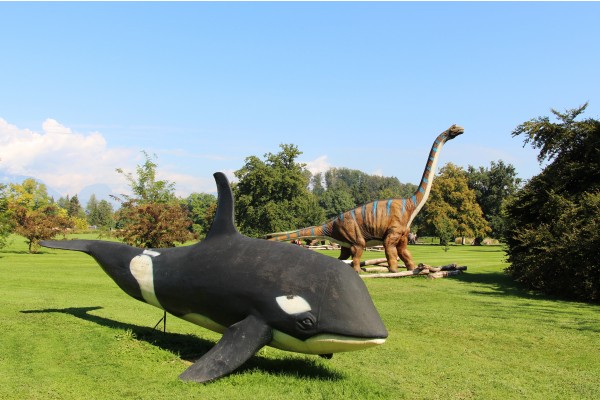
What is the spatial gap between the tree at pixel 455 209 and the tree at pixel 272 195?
21.8 meters

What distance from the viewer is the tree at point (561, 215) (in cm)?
1464

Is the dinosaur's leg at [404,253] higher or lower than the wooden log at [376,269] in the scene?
higher

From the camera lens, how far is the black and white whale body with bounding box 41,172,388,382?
5.84m

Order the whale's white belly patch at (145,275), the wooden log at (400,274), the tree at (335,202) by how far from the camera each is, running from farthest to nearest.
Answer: the tree at (335,202), the wooden log at (400,274), the whale's white belly patch at (145,275)

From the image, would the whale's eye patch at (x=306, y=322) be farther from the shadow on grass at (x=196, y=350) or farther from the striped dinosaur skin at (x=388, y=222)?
the striped dinosaur skin at (x=388, y=222)

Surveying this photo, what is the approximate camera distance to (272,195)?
128 feet

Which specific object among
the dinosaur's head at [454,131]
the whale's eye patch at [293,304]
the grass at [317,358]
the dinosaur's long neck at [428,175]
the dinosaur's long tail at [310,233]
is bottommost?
the grass at [317,358]

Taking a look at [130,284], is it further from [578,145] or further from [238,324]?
[578,145]

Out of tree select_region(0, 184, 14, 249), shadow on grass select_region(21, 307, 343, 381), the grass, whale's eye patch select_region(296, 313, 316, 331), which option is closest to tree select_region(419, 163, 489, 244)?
tree select_region(0, 184, 14, 249)

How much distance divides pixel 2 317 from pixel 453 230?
50.3 meters

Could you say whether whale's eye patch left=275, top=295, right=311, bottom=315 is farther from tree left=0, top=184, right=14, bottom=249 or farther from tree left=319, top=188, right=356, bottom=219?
tree left=319, top=188, right=356, bottom=219

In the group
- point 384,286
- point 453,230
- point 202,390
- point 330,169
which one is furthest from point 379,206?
point 330,169

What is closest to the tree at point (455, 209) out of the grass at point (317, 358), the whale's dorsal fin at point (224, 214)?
the grass at point (317, 358)

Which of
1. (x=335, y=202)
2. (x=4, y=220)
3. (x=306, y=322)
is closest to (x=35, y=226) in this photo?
(x=4, y=220)
